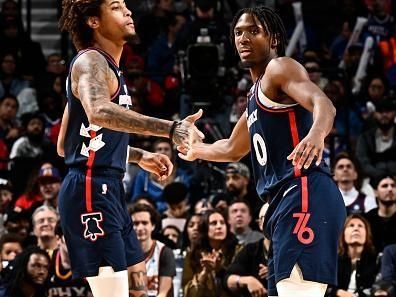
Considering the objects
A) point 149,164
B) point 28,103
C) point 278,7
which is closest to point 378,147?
point 278,7

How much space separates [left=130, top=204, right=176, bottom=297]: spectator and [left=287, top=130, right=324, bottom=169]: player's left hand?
400 cm

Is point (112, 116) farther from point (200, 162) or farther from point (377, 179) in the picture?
point (200, 162)

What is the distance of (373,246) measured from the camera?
32.0ft

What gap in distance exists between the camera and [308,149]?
5.38m

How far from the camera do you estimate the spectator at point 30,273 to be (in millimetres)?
9570

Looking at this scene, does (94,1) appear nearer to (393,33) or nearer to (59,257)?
(59,257)

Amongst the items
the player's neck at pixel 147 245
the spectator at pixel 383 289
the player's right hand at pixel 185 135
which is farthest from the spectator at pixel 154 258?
the player's right hand at pixel 185 135

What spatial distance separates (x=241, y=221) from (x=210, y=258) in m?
0.71

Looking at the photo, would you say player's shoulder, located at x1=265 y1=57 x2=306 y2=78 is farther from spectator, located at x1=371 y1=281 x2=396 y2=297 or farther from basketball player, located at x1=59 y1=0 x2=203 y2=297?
spectator, located at x1=371 y1=281 x2=396 y2=297

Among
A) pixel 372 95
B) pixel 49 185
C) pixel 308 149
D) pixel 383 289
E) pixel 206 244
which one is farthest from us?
pixel 372 95

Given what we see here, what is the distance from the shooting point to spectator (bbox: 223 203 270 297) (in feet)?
30.6

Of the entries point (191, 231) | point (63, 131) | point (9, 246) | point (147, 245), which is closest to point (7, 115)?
point (9, 246)

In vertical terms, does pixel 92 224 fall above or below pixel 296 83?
below

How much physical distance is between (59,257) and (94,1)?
3.83 m
